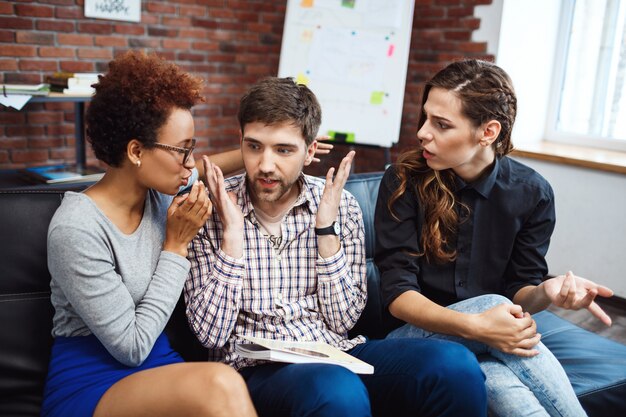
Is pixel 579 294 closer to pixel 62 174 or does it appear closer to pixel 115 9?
pixel 62 174

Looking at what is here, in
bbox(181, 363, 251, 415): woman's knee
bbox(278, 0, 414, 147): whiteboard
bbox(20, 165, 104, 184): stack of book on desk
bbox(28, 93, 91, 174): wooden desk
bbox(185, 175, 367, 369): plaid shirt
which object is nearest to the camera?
bbox(181, 363, 251, 415): woman's knee

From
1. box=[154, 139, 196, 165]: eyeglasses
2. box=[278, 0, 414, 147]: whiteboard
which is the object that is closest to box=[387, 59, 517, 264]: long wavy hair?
box=[154, 139, 196, 165]: eyeglasses

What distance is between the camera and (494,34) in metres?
3.69

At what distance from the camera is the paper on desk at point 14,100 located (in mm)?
2957

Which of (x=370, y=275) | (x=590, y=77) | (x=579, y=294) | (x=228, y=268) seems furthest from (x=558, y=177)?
(x=228, y=268)

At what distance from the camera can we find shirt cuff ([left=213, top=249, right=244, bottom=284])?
4.91 feet

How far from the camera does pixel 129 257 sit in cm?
142

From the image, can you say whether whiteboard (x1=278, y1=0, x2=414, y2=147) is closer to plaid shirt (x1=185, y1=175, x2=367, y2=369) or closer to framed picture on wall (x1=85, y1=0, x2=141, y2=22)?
framed picture on wall (x1=85, y1=0, x2=141, y2=22)

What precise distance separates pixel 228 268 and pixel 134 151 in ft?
1.13

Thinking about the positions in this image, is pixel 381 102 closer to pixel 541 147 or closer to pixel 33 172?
pixel 541 147

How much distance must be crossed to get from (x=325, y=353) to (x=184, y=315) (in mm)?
430

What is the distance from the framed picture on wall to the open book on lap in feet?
9.61

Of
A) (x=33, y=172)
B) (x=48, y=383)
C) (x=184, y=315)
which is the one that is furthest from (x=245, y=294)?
(x=33, y=172)

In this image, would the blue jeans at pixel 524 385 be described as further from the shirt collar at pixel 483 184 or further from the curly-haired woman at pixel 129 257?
the curly-haired woman at pixel 129 257
